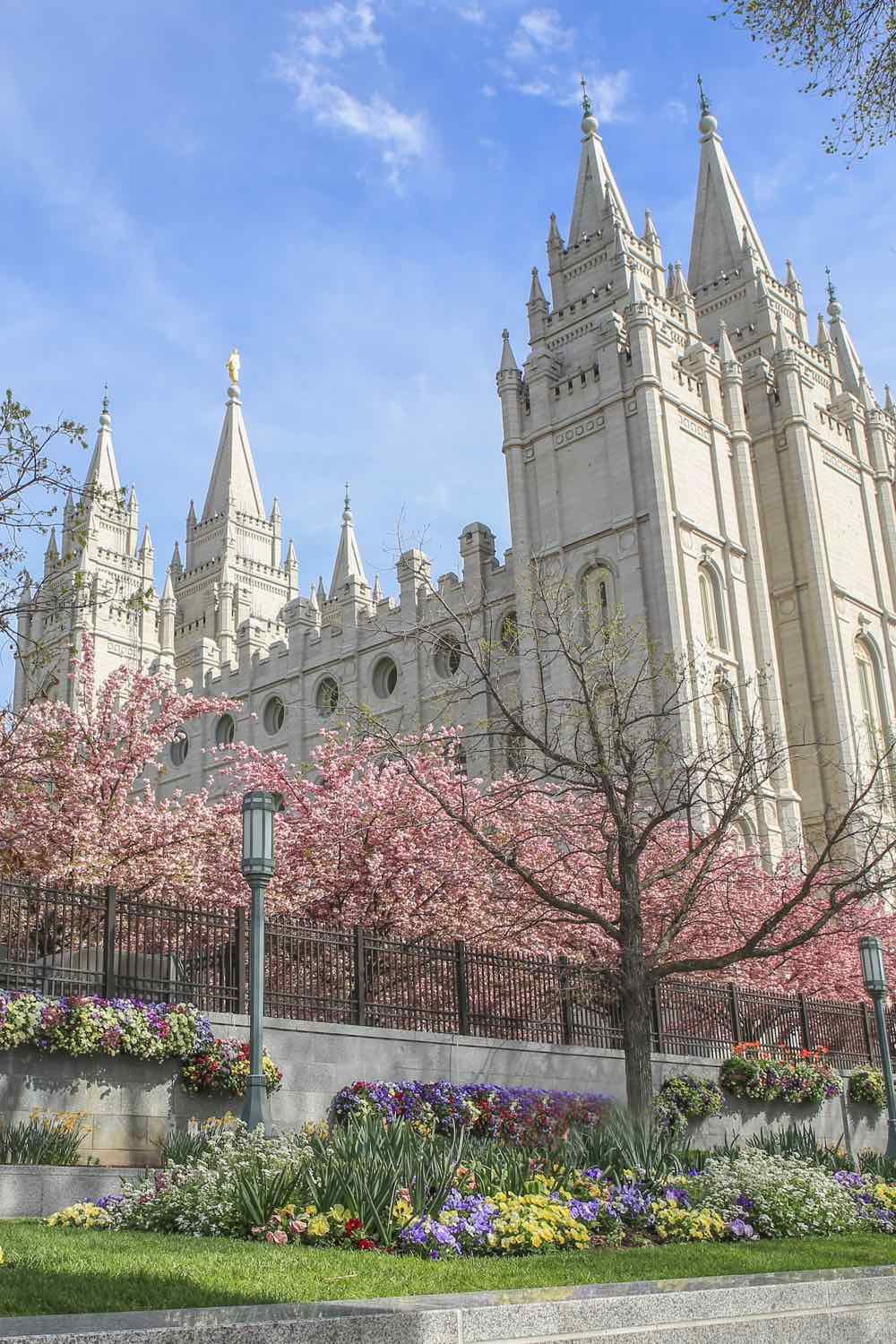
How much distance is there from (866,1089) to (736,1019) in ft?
10.0

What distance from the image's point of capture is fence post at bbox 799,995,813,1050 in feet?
72.1

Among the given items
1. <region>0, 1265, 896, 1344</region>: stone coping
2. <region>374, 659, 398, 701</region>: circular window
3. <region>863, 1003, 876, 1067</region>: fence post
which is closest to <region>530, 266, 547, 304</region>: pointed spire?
<region>374, 659, 398, 701</region>: circular window

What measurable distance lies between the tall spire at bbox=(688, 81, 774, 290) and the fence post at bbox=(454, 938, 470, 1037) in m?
35.4

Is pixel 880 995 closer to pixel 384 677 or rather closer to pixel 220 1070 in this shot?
pixel 220 1070

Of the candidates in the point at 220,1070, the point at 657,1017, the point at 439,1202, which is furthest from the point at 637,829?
the point at 439,1202

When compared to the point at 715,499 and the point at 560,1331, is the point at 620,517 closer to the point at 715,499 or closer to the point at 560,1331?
the point at 715,499

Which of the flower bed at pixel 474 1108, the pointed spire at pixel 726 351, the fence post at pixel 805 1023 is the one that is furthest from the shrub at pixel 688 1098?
the pointed spire at pixel 726 351

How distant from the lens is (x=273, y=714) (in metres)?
46.5

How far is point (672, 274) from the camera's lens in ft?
137

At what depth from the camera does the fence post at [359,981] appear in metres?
15.5

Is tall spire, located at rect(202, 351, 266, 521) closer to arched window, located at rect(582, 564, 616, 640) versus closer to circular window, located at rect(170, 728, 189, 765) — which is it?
circular window, located at rect(170, 728, 189, 765)

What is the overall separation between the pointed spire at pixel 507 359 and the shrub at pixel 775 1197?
3115 cm

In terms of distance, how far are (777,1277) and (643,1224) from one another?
2603 mm

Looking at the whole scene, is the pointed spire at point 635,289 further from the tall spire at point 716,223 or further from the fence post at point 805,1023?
the fence post at point 805,1023
